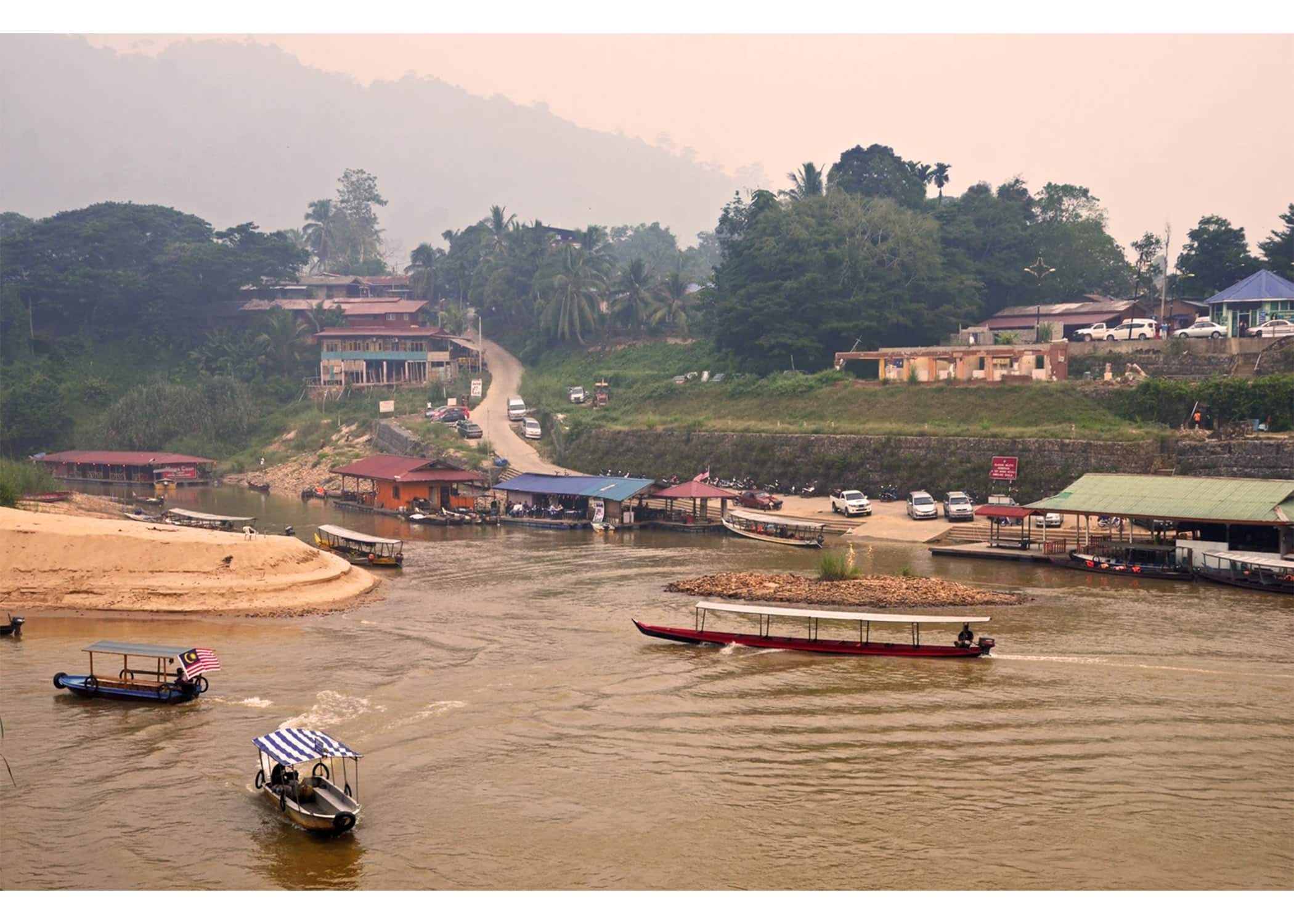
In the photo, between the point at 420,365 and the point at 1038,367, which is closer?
the point at 1038,367

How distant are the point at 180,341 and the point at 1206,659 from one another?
87943 millimetres

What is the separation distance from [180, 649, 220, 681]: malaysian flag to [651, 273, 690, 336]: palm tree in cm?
6741

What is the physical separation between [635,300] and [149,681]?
69.6m

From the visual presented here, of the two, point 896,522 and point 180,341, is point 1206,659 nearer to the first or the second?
point 896,522

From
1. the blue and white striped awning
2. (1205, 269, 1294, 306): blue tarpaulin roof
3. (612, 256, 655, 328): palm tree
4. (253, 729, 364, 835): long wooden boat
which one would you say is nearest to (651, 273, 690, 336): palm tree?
(612, 256, 655, 328): palm tree

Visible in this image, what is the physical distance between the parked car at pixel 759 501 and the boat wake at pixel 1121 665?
989 inches

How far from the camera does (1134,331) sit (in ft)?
219

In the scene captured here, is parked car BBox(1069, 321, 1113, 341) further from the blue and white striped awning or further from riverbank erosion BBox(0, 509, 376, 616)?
the blue and white striped awning

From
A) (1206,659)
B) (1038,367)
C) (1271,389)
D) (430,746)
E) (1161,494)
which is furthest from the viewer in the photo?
(1038,367)

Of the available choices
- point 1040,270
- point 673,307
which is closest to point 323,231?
point 673,307

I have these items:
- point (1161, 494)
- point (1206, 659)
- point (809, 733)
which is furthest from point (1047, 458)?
point (809, 733)

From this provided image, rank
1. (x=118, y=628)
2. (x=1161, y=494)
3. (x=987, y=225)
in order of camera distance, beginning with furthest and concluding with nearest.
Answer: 1. (x=987, y=225)
2. (x=1161, y=494)
3. (x=118, y=628)

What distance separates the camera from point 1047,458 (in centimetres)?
5294

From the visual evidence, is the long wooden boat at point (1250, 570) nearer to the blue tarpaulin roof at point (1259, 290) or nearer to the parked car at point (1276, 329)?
the parked car at point (1276, 329)
